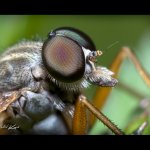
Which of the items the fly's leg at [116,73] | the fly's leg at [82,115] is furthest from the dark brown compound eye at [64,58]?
the fly's leg at [116,73]

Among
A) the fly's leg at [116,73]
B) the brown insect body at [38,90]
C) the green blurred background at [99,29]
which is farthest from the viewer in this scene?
the green blurred background at [99,29]

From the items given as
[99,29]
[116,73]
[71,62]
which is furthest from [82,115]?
[99,29]

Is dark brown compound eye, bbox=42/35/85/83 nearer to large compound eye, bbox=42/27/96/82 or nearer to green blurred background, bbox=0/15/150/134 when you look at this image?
large compound eye, bbox=42/27/96/82

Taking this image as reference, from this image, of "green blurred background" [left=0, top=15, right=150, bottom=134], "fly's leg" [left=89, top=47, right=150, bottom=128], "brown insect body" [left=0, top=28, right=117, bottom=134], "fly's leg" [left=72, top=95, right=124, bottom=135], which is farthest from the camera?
"green blurred background" [left=0, top=15, right=150, bottom=134]

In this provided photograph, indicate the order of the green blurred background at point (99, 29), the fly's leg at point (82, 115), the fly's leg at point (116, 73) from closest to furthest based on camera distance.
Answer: the fly's leg at point (82, 115) → the fly's leg at point (116, 73) → the green blurred background at point (99, 29)

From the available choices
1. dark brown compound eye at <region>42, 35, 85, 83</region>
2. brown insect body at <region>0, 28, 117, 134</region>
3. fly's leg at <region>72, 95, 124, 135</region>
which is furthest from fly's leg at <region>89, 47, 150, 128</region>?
dark brown compound eye at <region>42, 35, 85, 83</region>

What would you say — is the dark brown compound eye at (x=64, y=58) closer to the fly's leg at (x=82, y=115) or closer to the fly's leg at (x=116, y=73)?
the fly's leg at (x=82, y=115)

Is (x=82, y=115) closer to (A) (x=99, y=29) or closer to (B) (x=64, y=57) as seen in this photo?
(B) (x=64, y=57)
